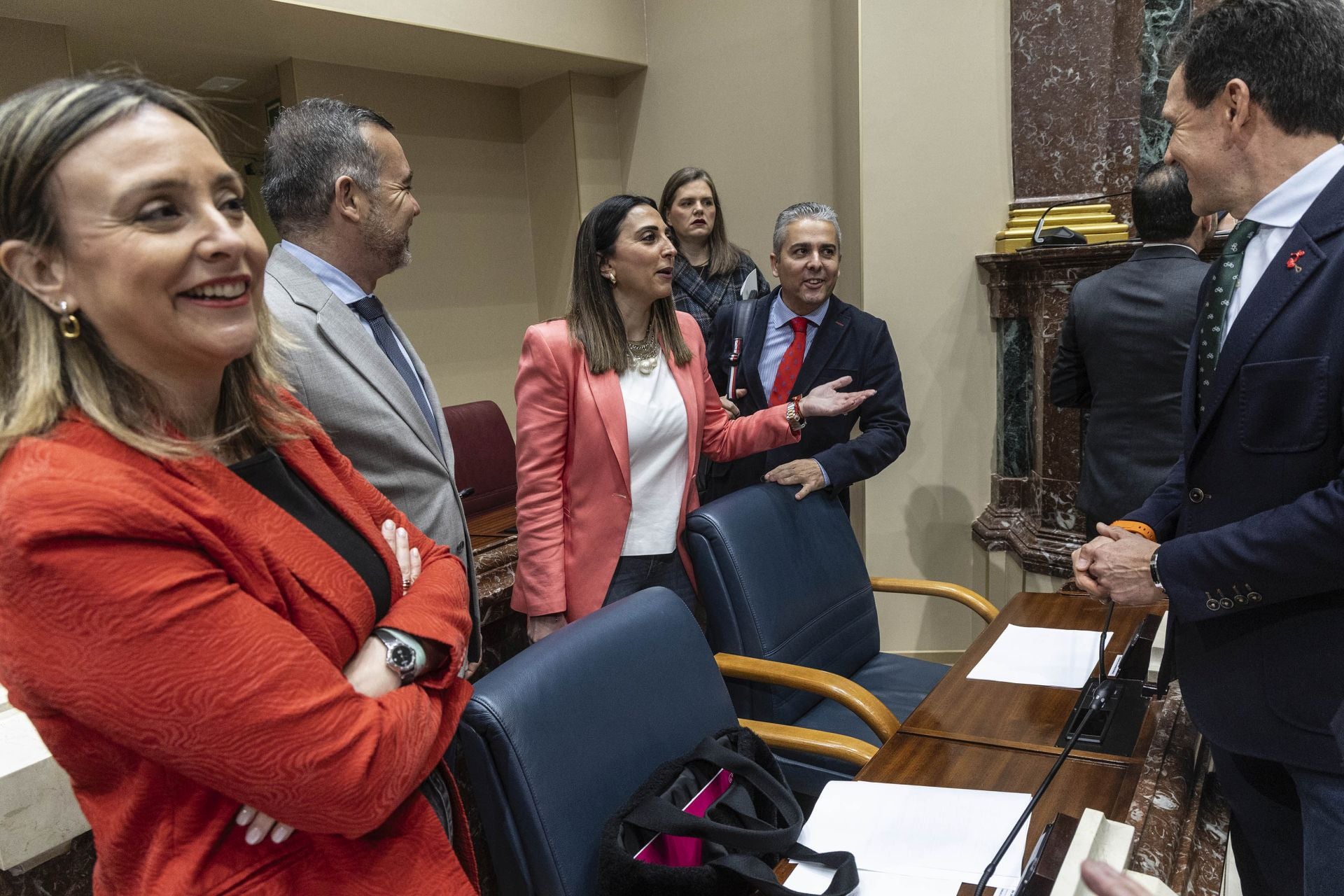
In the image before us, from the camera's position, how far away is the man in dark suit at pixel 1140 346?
101 inches

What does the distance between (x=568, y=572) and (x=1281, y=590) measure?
1.45m

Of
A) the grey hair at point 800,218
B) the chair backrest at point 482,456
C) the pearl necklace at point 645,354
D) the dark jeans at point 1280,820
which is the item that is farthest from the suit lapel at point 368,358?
the chair backrest at point 482,456

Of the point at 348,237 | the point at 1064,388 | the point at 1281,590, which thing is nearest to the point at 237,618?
the point at 348,237

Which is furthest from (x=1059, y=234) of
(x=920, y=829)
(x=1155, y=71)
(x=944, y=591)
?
(x=920, y=829)

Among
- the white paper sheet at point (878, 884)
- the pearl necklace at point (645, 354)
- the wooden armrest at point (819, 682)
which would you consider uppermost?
the pearl necklace at point (645, 354)

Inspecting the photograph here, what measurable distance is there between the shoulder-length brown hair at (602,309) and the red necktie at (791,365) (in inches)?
21.1

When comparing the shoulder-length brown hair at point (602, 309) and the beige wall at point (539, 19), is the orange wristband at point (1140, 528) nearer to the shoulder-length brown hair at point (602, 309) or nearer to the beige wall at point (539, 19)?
the shoulder-length brown hair at point (602, 309)

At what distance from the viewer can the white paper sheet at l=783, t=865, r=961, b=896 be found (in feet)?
3.72

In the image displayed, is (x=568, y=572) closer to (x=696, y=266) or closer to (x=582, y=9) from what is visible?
(x=696, y=266)

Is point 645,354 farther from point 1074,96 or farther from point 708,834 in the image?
point 1074,96

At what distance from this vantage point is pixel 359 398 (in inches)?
61.9

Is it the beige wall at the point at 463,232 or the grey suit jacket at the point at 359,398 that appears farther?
the beige wall at the point at 463,232

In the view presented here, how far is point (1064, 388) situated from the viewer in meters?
2.91

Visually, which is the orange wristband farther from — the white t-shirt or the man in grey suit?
the man in grey suit
